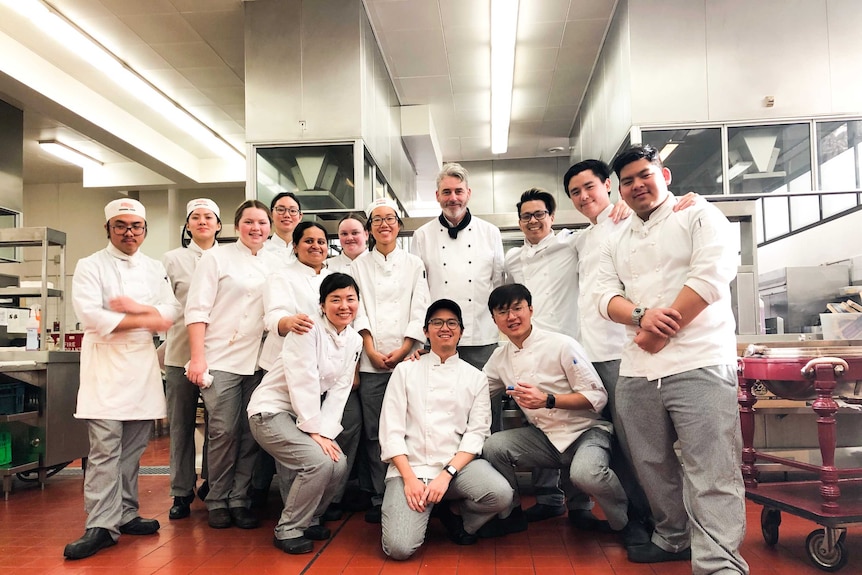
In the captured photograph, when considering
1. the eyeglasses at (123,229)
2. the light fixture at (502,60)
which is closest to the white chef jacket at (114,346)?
the eyeglasses at (123,229)

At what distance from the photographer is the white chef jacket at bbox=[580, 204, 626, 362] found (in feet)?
9.86

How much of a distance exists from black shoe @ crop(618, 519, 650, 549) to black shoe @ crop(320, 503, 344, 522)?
141 cm

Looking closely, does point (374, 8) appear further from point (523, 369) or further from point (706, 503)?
point (706, 503)

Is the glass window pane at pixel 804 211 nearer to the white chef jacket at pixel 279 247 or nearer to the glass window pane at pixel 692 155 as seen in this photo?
the glass window pane at pixel 692 155

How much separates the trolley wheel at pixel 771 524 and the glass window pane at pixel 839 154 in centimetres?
322

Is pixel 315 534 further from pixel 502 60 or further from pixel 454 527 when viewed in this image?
pixel 502 60

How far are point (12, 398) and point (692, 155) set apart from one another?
5239 mm

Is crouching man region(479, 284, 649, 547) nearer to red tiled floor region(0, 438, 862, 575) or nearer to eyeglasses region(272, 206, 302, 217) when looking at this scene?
red tiled floor region(0, 438, 862, 575)

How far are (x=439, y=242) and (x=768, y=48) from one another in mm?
3426

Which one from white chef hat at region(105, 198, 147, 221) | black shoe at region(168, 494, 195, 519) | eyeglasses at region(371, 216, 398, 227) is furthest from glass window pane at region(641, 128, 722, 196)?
black shoe at region(168, 494, 195, 519)

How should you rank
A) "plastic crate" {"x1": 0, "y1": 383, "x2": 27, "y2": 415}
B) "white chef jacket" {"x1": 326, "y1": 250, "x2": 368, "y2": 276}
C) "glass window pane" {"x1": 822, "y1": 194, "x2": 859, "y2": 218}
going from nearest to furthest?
"white chef jacket" {"x1": 326, "y1": 250, "x2": 368, "y2": 276}
"plastic crate" {"x1": 0, "y1": 383, "x2": 27, "y2": 415}
"glass window pane" {"x1": 822, "y1": 194, "x2": 859, "y2": 218}

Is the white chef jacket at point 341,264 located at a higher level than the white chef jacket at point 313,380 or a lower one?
higher

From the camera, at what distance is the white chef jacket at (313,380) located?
2.81m

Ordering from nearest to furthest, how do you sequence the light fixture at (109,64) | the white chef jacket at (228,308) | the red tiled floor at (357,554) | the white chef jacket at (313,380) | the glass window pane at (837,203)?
the red tiled floor at (357,554), the white chef jacket at (313,380), the white chef jacket at (228,308), the light fixture at (109,64), the glass window pane at (837,203)
